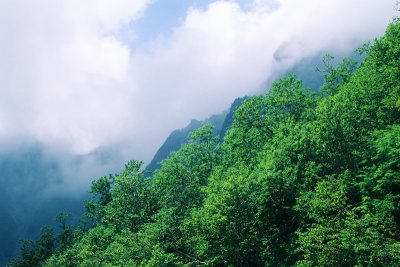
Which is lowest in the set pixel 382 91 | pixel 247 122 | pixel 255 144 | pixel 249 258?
pixel 249 258

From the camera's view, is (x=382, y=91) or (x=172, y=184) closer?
(x=382, y=91)

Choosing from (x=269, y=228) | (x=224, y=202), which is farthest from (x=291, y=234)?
(x=224, y=202)

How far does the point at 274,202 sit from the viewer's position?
34062mm

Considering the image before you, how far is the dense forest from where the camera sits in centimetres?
2219

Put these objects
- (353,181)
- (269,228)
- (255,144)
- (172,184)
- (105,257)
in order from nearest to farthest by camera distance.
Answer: (353,181) → (269,228) → (105,257) → (255,144) → (172,184)

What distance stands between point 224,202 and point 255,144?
18.8 metres

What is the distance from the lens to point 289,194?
33.7 metres

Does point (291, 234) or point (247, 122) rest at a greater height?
point (247, 122)

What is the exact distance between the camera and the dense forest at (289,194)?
2219cm

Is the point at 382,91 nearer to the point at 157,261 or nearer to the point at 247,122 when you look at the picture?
the point at 247,122

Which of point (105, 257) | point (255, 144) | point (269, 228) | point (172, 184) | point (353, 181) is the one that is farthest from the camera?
point (172, 184)

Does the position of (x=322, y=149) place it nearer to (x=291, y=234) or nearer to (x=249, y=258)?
(x=291, y=234)

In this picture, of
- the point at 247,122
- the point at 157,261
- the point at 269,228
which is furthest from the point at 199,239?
the point at 247,122

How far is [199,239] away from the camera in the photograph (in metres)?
33.4
